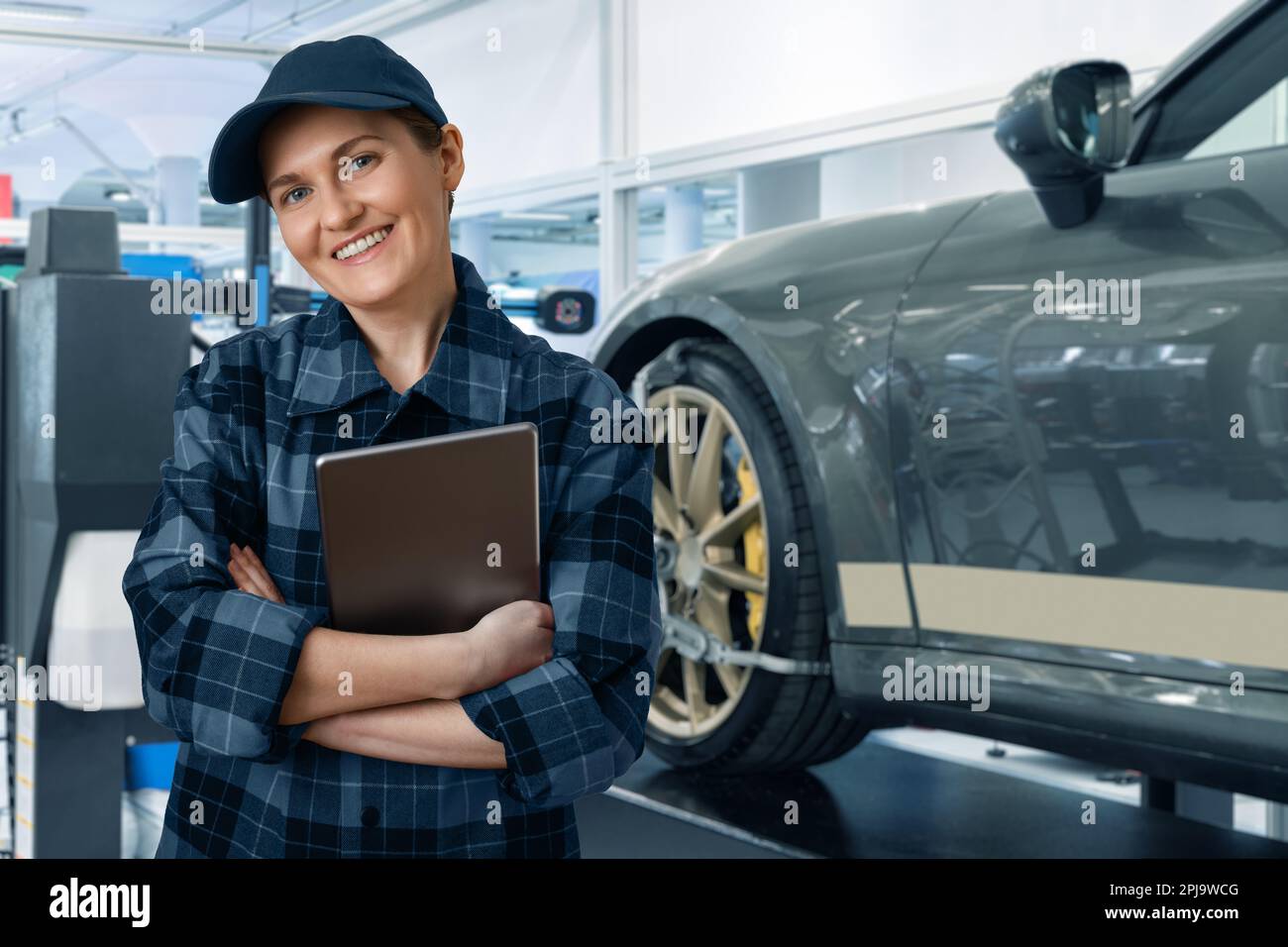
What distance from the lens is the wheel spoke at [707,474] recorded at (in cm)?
260

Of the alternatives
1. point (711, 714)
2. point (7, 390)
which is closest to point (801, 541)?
point (711, 714)

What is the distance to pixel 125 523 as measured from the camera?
204 centimetres

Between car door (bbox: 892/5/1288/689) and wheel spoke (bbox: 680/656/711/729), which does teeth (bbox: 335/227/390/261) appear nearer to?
car door (bbox: 892/5/1288/689)

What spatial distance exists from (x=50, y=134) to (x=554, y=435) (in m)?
18.0

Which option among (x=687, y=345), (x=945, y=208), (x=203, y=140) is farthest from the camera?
(x=203, y=140)

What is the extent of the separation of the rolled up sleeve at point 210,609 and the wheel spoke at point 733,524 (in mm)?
1527

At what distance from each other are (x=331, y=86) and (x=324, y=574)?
351 millimetres

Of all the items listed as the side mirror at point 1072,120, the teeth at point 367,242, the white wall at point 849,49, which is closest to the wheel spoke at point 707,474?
the side mirror at point 1072,120

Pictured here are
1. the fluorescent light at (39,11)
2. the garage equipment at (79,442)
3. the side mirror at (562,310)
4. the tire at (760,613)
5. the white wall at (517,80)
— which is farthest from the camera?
the fluorescent light at (39,11)

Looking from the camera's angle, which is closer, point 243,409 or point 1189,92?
point 243,409

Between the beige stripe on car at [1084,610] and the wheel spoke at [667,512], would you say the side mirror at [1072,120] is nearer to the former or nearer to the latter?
the beige stripe on car at [1084,610]

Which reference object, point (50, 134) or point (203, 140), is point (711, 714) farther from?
→ point (50, 134)

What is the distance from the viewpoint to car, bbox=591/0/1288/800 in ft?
5.99

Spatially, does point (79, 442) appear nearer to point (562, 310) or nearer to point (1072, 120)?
point (1072, 120)
